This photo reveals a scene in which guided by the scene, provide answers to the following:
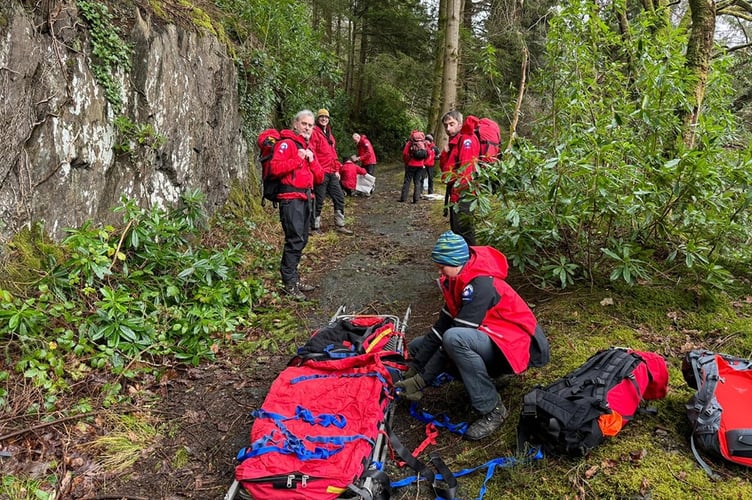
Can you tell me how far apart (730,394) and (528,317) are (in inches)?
48.1

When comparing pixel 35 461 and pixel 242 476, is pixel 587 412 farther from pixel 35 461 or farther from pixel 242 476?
pixel 35 461

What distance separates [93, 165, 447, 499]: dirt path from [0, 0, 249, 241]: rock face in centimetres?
223

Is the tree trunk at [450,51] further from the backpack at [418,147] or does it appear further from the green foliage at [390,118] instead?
the green foliage at [390,118]

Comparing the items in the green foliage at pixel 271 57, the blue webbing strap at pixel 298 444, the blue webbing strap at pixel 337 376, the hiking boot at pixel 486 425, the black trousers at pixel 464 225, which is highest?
the green foliage at pixel 271 57

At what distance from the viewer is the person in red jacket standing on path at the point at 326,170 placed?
8.59 m

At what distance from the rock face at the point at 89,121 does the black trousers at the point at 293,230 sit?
6.43 feet

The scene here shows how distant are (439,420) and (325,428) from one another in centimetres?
102

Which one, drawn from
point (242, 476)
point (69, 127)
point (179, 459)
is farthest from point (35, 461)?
point (69, 127)

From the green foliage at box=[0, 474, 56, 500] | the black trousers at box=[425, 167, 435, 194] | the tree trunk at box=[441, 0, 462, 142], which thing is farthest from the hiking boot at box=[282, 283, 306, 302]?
the tree trunk at box=[441, 0, 462, 142]

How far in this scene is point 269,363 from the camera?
4465mm

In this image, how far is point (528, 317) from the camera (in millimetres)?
3279

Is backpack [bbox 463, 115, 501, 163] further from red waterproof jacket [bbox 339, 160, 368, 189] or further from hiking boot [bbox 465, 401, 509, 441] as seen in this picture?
red waterproof jacket [bbox 339, 160, 368, 189]

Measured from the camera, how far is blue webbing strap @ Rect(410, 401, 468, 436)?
330 cm

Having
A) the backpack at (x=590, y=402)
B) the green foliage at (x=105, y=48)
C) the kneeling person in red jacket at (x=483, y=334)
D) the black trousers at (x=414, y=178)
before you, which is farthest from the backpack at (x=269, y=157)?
the black trousers at (x=414, y=178)
